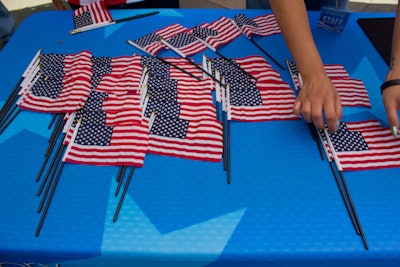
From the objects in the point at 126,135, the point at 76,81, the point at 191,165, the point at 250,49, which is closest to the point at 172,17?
the point at 250,49

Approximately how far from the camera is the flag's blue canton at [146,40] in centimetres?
140

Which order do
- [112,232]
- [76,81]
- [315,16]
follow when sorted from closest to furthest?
[112,232] → [76,81] → [315,16]

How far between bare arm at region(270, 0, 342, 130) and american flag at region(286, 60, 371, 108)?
142 millimetres

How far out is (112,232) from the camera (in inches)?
32.9

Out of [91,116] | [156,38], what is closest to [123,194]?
[91,116]

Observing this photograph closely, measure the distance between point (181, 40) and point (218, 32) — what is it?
16 cm

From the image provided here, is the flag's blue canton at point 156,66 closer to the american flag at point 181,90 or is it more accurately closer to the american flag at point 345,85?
the american flag at point 181,90

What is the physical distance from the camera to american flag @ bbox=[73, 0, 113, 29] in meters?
1.51

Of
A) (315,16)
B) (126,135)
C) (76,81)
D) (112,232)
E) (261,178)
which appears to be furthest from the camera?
(315,16)

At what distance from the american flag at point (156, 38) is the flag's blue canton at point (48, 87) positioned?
1.16ft

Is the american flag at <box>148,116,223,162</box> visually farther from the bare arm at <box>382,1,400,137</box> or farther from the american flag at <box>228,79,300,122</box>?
the bare arm at <box>382,1,400,137</box>

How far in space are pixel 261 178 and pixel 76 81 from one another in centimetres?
72

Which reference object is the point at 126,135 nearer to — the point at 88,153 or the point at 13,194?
the point at 88,153

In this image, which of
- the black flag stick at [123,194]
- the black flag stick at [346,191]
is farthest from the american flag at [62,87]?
the black flag stick at [346,191]
